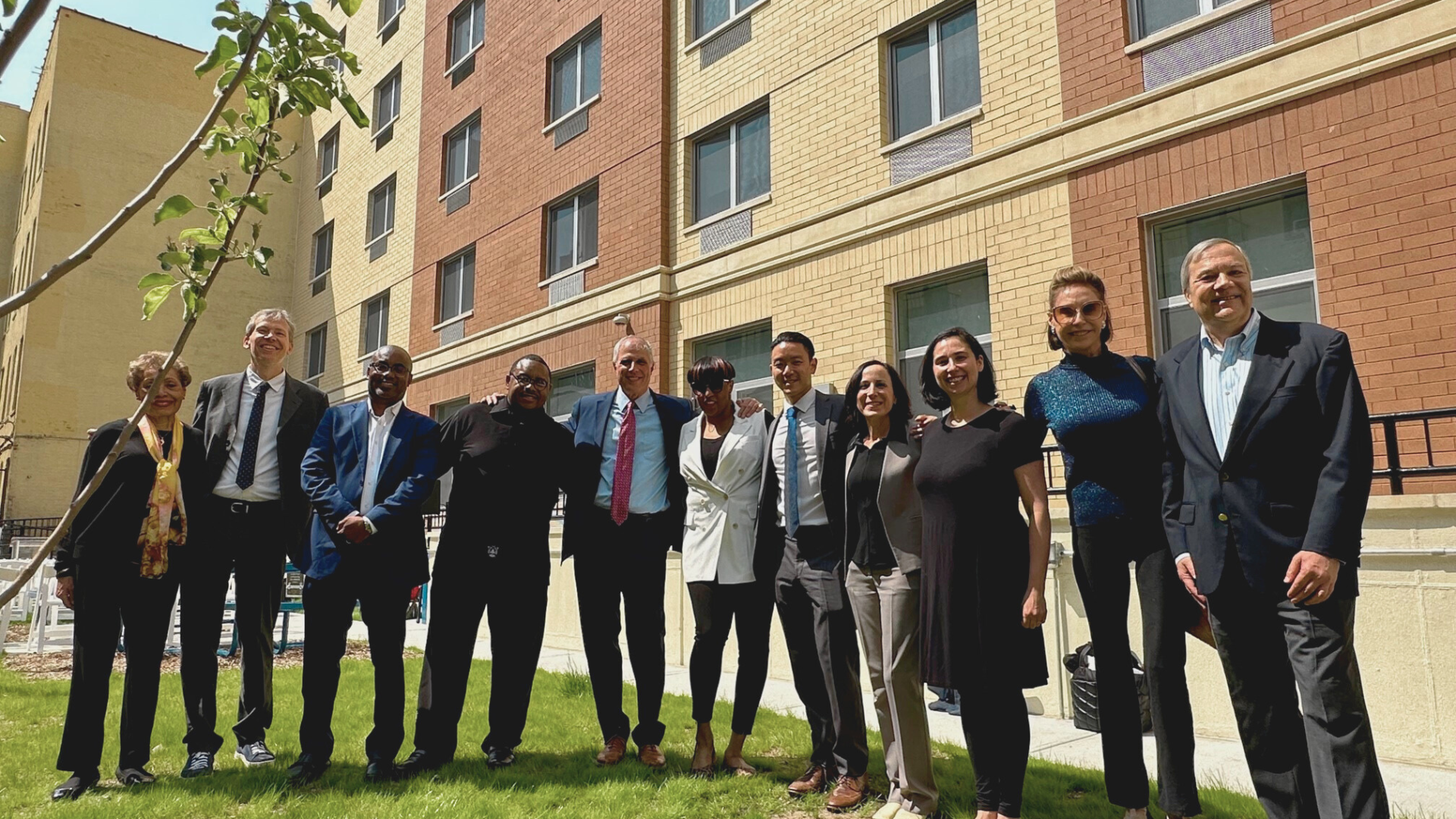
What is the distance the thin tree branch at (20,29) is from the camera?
A: 1.03 meters

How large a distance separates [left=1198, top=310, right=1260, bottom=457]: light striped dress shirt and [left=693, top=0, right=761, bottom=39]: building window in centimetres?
1072

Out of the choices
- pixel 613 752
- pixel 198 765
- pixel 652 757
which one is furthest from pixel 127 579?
pixel 652 757

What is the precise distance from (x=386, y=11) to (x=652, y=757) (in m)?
22.0

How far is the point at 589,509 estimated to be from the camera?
5.19 m

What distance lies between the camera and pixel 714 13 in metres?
13.5

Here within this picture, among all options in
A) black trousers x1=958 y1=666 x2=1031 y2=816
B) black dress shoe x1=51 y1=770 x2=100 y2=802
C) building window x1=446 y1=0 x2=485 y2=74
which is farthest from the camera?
building window x1=446 y1=0 x2=485 y2=74

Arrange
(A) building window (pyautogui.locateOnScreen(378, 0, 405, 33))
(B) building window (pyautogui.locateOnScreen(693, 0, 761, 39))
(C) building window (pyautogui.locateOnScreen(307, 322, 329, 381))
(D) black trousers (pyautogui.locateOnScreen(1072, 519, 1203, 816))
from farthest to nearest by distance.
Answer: (C) building window (pyautogui.locateOnScreen(307, 322, 329, 381)) < (A) building window (pyautogui.locateOnScreen(378, 0, 405, 33)) < (B) building window (pyautogui.locateOnScreen(693, 0, 761, 39)) < (D) black trousers (pyautogui.locateOnScreen(1072, 519, 1203, 816))

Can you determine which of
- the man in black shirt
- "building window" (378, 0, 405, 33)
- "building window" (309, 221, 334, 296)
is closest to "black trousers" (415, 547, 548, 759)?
the man in black shirt

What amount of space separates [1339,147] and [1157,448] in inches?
210

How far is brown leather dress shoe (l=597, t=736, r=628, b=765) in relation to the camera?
16.5 ft

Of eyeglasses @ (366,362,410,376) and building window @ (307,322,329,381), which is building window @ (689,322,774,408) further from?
building window @ (307,322,329,381)

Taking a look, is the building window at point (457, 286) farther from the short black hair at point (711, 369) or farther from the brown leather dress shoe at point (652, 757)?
the brown leather dress shoe at point (652, 757)

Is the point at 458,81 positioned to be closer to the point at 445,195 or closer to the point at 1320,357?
the point at 445,195

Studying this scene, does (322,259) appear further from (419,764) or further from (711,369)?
(711,369)
